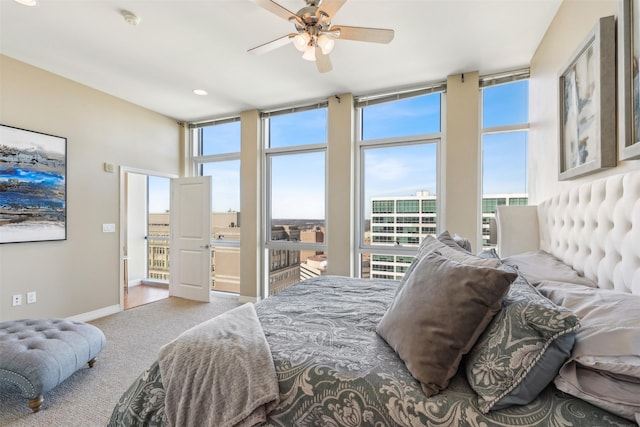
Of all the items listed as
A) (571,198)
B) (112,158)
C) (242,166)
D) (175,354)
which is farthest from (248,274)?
(571,198)

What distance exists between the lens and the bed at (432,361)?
0.84 m

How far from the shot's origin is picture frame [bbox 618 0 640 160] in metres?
1.21

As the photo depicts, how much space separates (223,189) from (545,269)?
4.37 m

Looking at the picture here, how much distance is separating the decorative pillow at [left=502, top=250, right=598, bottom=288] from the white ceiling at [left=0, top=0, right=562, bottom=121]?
1857 mm

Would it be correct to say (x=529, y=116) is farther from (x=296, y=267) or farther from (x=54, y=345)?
(x=54, y=345)

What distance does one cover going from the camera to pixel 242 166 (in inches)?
175

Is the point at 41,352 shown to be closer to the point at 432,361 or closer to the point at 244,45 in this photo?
the point at 432,361

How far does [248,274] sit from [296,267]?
73cm

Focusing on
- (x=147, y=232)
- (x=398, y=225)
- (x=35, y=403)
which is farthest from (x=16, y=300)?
(x=398, y=225)

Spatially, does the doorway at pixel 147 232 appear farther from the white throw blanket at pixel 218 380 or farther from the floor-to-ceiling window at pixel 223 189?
the white throw blanket at pixel 218 380

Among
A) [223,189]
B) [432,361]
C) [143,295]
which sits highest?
[223,189]

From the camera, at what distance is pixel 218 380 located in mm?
1055

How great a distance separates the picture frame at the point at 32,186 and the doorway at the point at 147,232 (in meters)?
2.38

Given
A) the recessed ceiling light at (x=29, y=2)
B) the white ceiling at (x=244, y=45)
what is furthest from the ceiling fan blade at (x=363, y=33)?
the recessed ceiling light at (x=29, y=2)
